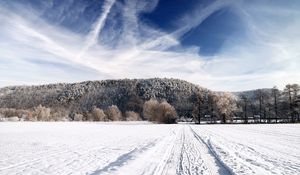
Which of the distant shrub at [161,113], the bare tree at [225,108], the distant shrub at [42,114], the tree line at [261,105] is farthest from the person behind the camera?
the distant shrub at [42,114]

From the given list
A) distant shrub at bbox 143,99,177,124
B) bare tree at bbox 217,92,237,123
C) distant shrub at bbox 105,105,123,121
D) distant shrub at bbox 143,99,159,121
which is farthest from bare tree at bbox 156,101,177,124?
distant shrub at bbox 105,105,123,121

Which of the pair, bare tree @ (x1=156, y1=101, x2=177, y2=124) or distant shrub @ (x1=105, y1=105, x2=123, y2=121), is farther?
distant shrub @ (x1=105, y1=105, x2=123, y2=121)

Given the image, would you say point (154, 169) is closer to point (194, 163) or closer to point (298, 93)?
point (194, 163)

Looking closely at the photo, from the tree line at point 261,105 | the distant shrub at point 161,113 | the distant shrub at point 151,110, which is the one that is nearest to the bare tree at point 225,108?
the tree line at point 261,105

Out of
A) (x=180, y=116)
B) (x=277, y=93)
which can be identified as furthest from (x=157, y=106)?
(x=180, y=116)

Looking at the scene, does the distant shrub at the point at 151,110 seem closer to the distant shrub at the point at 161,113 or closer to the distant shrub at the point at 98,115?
the distant shrub at the point at 161,113

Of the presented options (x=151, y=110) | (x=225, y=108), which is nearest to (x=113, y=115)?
(x=151, y=110)

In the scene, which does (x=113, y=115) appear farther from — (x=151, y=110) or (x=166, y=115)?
(x=166, y=115)

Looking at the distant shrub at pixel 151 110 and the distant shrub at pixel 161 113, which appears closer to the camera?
the distant shrub at pixel 161 113

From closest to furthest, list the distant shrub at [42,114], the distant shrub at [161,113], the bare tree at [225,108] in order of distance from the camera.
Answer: the bare tree at [225,108]
the distant shrub at [161,113]
the distant shrub at [42,114]

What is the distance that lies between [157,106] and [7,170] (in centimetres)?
10350

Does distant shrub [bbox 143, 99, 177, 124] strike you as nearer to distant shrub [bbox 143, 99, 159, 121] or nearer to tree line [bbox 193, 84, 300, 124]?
distant shrub [bbox 143, 99, 159, 121]

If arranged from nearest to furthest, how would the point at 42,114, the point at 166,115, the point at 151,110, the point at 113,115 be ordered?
the point at 166,115 → the point at 151,110 → the point at 113,115 → the point at 42,114

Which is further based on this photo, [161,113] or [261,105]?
[161,113]
